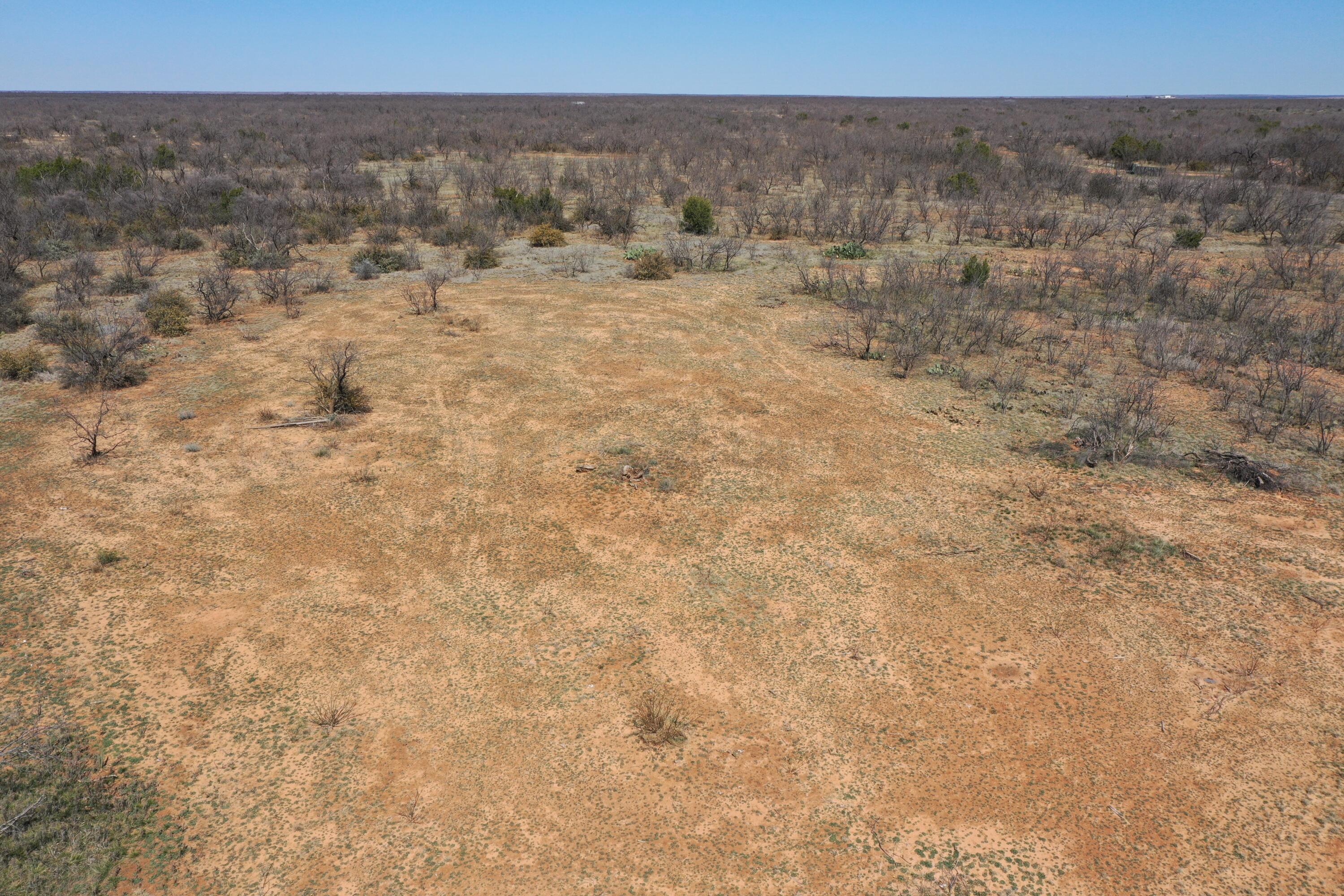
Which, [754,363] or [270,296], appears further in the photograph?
[270,296]

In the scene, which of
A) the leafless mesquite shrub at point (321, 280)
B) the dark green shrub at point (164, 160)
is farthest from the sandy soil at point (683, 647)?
the dark green shrub at point (164, 160)

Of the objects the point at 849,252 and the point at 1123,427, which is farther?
the point at 849,252

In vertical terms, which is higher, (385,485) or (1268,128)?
(1268,128)

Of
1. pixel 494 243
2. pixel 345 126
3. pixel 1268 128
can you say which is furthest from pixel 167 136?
pixel 1268 128

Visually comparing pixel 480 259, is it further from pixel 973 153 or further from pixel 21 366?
pixel 973 153

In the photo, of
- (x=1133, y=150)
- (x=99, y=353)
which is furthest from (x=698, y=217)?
(x=1133, y=150)

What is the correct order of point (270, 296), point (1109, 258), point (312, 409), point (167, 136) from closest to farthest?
point (312, 409)
point (270, 296)
point (1109, 258)
point (167, 136)

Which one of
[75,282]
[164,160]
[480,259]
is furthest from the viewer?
[164,160]

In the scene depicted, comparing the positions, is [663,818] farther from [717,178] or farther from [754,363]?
[717,178]
